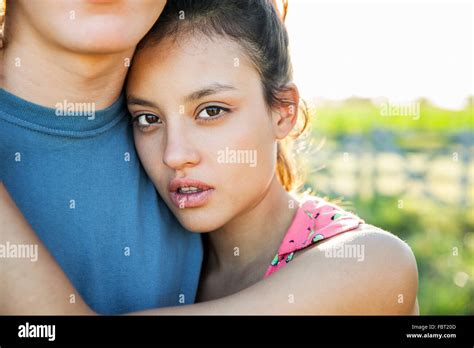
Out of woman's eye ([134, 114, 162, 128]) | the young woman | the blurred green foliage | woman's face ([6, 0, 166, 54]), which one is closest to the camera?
woman's face ([6, 0, 166, 54])

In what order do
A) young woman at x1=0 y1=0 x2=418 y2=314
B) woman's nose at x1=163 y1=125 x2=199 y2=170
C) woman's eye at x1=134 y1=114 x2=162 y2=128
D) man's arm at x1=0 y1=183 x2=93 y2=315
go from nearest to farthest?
man's arm at x1=0 y1=183 x2=93 y2=315, young woman at x1=0 y1=0 x2=418 y2=314, woman's nose at x1=163 y1=125 x2=199 y2=170, woman's eye at x1=134 y1=114 x2=162 y2=128

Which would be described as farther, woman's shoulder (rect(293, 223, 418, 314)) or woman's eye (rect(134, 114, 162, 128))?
woman's eye (rect(134, 114, 162, 128))

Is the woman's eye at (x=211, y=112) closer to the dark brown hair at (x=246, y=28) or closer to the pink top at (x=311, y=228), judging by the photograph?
the dark brown hair at (x=246, y=28)

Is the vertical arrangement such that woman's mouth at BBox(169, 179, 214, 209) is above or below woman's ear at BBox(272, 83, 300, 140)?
below

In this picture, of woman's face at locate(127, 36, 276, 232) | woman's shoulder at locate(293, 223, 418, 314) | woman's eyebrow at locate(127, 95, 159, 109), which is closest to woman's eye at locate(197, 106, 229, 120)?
woman's face at locate(127, 36, 276, 232)

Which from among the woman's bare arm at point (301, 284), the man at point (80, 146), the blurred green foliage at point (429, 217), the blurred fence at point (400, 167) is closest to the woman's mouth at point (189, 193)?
the man at point (80, 146)

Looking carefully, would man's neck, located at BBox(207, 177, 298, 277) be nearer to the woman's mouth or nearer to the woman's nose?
the woman's mouth

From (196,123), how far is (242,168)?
8.4 inches

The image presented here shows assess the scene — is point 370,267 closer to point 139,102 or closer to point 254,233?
point 254,233

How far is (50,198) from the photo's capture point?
200 cm

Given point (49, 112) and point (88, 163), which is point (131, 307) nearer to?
point (88, 163)

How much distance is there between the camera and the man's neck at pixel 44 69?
6.48ft

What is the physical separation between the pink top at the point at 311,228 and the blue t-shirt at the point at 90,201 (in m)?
0.37

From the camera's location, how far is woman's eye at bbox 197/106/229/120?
2.29 m
